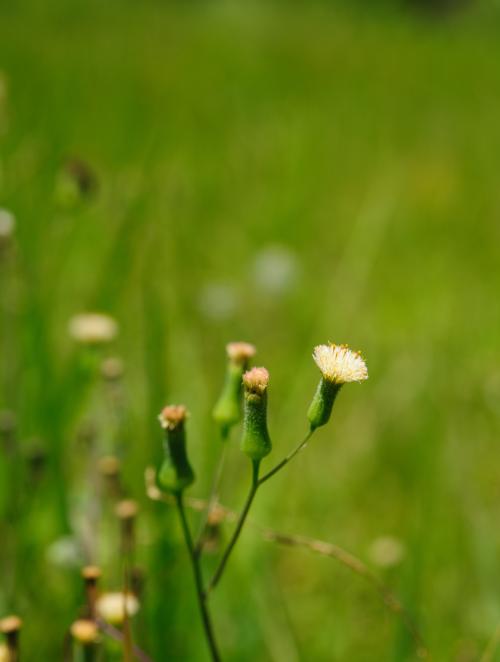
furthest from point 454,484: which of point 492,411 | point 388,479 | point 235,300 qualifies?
point 235,300

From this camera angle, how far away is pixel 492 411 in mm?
1343

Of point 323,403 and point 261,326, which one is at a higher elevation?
point 323,403

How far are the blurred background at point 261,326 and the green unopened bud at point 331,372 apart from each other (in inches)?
10.8

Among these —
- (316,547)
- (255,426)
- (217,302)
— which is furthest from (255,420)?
(217,302)

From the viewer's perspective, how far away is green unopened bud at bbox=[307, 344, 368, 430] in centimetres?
43

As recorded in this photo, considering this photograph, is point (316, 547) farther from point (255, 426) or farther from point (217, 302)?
point (217, 302)

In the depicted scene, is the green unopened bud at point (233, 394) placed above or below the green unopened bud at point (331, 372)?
below

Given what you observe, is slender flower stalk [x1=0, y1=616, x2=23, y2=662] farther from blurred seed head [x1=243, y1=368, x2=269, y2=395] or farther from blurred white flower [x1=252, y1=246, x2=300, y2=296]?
blurred white flower [x1=252, y1=246, x2=300, y2=296]

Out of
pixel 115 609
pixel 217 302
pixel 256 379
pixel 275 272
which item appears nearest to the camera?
pixel 256 379

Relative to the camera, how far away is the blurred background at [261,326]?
2.56ft

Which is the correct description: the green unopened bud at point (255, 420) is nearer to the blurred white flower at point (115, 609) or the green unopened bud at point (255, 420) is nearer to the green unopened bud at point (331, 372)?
the green unopened bud at point (331, 372)

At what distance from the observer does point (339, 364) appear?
44 cm

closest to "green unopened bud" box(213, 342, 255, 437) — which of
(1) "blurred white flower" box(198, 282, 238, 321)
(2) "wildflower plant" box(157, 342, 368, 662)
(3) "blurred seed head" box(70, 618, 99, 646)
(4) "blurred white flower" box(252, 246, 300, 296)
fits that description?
(2) "wildflower plant" box(157, 342, 368, 662)

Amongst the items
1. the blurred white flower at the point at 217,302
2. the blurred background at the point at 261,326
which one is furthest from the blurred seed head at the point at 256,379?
the blurred white flower at the point at 217,302
